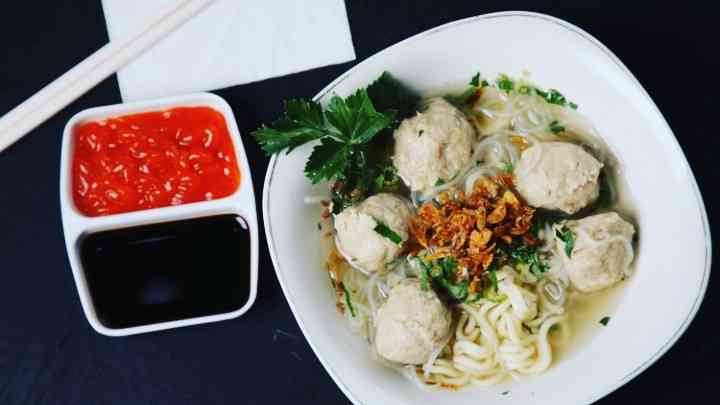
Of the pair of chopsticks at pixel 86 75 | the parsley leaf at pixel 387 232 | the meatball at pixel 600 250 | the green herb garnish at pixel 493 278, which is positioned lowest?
the green herb garnish at pixel 493 278

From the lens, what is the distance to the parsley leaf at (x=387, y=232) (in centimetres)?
252

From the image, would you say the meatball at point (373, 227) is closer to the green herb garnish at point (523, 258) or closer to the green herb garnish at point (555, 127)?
the green herb garnish at point (523, 258)

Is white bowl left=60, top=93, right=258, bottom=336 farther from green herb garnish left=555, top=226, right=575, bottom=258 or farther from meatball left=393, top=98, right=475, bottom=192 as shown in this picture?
green herb garnish left=555, top=226, right=575, bottom=258

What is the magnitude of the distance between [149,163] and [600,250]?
1721 millimetres

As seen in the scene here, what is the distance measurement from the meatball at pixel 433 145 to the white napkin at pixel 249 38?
543 mm

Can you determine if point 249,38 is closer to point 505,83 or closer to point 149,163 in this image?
point 149,163

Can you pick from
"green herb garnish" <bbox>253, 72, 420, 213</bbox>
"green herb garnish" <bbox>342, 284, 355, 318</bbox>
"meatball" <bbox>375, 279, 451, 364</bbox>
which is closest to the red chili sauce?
"green herb garnish" <bbox>253, 72, 420, 213</bbox>

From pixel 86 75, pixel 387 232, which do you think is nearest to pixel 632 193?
pixel 387 232

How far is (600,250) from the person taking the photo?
2.51m

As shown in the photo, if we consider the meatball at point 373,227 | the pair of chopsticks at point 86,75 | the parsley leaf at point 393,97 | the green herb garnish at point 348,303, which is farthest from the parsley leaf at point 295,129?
the pair of chopsticks at point 86,75

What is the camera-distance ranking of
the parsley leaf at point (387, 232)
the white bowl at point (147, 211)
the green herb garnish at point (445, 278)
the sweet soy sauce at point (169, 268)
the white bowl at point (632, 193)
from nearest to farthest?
1. the white bowl at point (632, 193)
2. the parsley leaf at point (387, 232)
3. the green herb garnish at point (445, 278)
4. the white bowl at point (147, 211)
5. the sweet soy sauce at point (169, 268)

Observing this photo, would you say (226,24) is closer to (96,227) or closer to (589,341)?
(96,227)

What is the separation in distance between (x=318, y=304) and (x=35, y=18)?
1746mm

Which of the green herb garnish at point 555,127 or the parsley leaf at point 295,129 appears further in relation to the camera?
the green herb garnish at point 555,127
